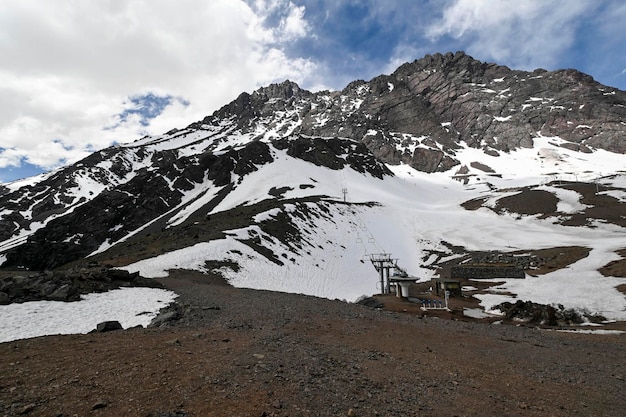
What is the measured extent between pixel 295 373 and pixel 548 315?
26148 mm

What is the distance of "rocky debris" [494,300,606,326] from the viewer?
27562 millimetres

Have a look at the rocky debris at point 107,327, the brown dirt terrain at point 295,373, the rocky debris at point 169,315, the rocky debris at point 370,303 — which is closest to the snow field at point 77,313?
the rocky debris at point 169,315

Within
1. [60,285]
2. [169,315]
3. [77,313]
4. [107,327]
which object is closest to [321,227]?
[60,285]

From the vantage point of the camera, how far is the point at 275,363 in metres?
10.5

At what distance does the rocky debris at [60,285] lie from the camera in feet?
57.7

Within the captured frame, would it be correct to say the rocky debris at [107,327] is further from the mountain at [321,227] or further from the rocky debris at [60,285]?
the mountain at [321,227]

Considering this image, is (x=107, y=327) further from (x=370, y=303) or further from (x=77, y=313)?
(x=370, y=303)

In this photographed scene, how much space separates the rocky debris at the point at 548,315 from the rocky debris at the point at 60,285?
94.4 feet

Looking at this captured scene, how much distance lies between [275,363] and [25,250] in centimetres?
13864

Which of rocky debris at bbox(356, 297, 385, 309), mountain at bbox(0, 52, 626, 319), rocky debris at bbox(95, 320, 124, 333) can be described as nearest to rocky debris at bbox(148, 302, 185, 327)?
rocky debris at bbox(95, 320, 124, 333)

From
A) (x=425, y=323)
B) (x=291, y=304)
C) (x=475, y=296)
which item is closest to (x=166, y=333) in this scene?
(x=291, y=304)

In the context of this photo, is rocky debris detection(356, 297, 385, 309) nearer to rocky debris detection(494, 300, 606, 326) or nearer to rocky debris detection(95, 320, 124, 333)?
rocky debris detection(494, 300, 606, 326)

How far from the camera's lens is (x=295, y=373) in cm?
979

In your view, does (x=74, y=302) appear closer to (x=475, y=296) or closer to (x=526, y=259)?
(x=475, y=296)
